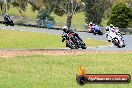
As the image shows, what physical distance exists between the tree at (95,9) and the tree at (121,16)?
13129mm

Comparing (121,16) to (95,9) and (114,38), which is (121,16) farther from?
(114,38)

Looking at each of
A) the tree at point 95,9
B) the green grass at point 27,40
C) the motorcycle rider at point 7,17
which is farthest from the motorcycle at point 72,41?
the tree at point 95,9

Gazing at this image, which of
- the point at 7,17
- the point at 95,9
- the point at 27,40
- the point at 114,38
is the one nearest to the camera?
the point at 114,38

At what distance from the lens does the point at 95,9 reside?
83438 mm

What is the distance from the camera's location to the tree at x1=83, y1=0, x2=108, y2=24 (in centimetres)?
8319

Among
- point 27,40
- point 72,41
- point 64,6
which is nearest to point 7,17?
point 27,40

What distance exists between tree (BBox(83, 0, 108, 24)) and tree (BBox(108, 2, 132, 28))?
13129 mm

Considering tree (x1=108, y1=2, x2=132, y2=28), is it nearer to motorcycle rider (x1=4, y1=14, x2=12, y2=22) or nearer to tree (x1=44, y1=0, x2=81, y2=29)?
tree (x1=44, y1=0, x2=81, y2=29)

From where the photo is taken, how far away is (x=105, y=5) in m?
85.3

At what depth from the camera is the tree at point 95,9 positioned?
8319cm

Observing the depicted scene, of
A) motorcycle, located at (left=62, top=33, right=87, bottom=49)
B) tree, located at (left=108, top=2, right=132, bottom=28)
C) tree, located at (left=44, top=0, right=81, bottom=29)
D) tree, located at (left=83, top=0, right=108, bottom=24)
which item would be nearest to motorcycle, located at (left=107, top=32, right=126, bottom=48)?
motorcycle, located at (left=62, top=33, right=87, bottom=49)

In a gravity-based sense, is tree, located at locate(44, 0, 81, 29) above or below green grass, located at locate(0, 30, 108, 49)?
above

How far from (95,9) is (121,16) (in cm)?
1579

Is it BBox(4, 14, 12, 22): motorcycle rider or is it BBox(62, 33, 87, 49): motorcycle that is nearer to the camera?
BBox(62, 33, 87, 49): motorcycle
